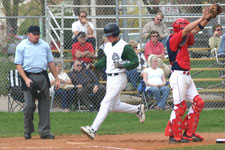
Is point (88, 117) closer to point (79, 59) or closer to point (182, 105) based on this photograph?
point (79, 59)

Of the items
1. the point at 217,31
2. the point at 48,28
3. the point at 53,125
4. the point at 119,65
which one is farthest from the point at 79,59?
the point at 119,65

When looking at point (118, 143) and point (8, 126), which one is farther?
point (8, 126)

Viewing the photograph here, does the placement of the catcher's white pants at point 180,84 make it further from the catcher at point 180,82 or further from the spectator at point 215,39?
the spectator at point 215,39

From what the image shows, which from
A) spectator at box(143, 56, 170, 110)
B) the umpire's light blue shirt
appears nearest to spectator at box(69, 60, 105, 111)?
spectator at box(143, 56, 170, 110)

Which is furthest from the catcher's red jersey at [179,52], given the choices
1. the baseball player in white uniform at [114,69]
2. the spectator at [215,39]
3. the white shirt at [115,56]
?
the spectator at [215,39]

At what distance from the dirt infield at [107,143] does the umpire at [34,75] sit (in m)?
0.35

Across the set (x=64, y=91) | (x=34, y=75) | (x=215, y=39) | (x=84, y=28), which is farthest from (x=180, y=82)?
(x=215, y=39)

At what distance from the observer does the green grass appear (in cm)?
1198

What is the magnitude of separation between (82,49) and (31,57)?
4697 mm

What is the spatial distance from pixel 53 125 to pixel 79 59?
8.79ft

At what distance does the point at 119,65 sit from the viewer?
378 inches

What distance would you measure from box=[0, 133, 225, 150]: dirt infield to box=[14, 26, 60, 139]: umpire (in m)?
0.35

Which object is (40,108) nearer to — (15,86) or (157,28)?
(15,86)

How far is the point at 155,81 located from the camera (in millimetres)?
14898
